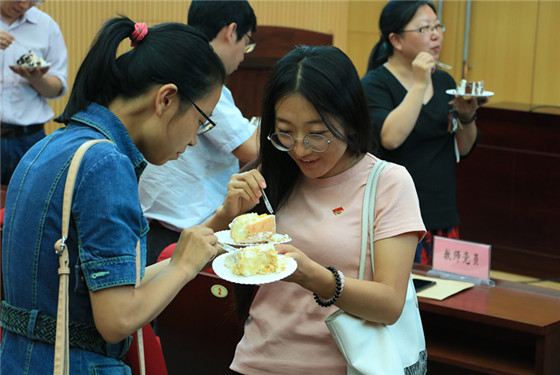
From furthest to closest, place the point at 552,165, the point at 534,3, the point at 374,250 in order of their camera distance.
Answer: the point at 534,3
the point at 552,165
the point at 374,250

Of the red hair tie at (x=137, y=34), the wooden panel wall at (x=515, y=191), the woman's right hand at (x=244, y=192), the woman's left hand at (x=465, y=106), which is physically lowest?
the wooden panel wall at (x=515, y=191)

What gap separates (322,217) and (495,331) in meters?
1.04

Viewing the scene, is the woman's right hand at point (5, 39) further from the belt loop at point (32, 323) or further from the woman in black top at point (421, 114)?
the belt loop at point (32, 323)

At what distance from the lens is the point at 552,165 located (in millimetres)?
4590

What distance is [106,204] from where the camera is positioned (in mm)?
1105

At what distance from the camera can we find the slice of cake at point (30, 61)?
3.66m

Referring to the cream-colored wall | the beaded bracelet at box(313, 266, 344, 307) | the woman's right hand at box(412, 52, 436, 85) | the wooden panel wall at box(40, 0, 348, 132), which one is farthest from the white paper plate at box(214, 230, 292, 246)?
the cream-colored wall

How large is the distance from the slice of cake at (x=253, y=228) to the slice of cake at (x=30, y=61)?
2.53 meters

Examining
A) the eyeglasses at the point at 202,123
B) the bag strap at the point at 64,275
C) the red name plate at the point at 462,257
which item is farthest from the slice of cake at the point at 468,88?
the bag strap at the point at 64,275

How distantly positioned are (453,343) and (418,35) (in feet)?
4.20

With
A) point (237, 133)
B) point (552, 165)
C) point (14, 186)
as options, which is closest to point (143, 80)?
point (14, 186)

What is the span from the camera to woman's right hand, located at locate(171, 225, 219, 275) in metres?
1.23

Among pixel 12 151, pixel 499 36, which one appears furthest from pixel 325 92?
pixel 499 36

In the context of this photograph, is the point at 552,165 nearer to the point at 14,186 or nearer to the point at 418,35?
the point at 418,35
